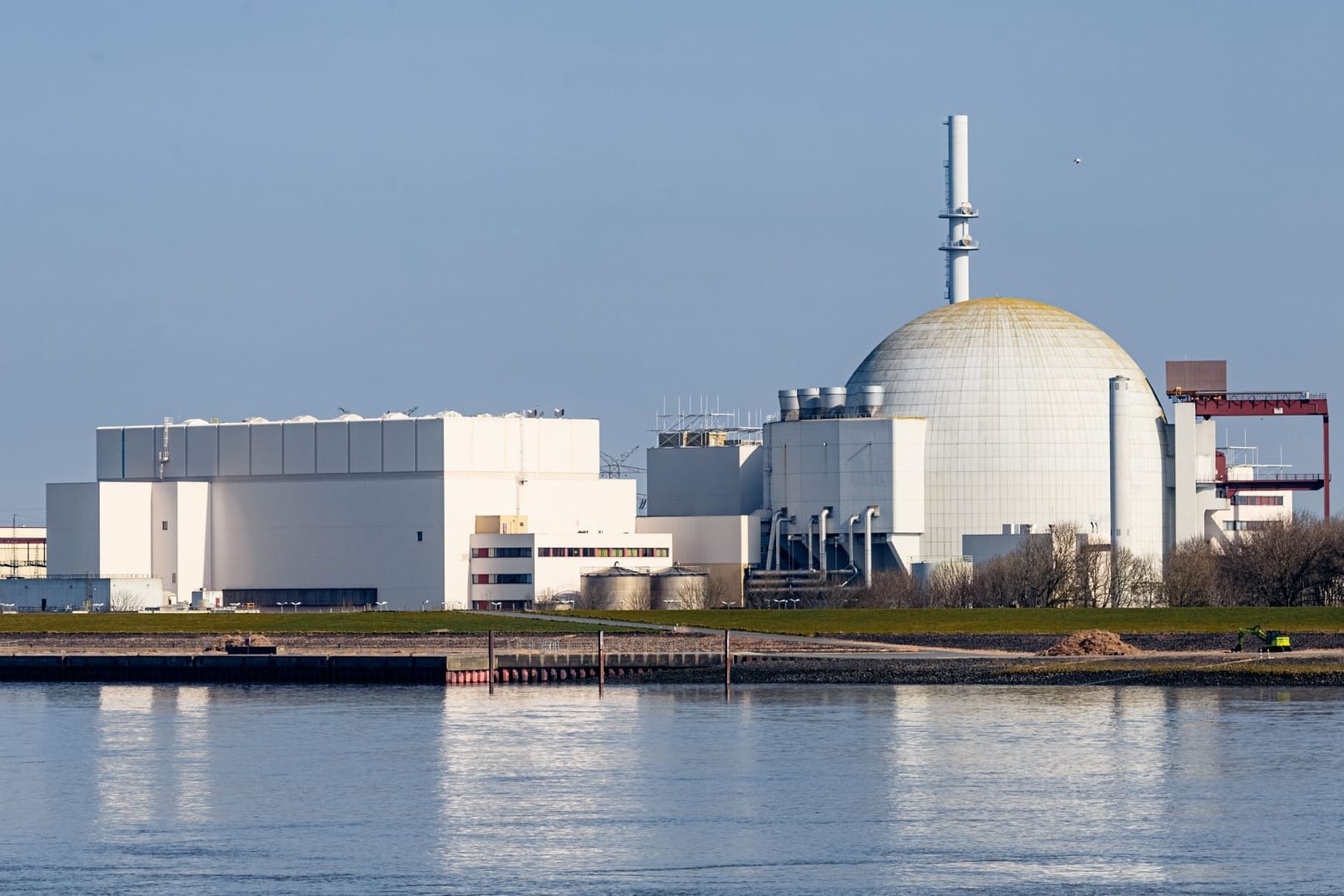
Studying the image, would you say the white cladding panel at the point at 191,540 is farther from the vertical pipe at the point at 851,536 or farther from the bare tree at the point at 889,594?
the bare tree at the point at 889,594

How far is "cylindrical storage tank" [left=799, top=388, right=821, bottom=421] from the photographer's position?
374 ft

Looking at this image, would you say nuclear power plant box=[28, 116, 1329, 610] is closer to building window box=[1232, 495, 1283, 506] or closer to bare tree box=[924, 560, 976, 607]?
bare tree box=[924, 560, 976, 607]

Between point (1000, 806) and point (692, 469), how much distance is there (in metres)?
80.0

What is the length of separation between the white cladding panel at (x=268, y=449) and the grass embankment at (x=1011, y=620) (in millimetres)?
28378

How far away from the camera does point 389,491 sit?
381 ft

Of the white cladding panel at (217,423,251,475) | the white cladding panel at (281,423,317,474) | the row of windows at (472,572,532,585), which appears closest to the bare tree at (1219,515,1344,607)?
the row of windows at (472,572,532,585)

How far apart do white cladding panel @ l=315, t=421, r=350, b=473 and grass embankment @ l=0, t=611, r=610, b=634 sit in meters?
12.5

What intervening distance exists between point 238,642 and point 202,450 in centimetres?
3633

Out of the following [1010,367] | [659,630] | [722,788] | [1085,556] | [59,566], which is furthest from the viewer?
[59,566]

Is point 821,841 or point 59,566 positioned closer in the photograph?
point 821,841

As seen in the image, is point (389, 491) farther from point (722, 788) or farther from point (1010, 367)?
point (722, 788)

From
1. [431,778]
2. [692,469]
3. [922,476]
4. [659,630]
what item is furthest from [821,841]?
[692,469]

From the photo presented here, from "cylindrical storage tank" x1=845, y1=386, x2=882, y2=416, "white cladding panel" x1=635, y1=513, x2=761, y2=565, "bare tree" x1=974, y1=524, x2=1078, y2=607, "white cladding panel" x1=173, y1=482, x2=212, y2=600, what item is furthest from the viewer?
"white cladding panel" x1=173, y1=482, x2=212, y2=600

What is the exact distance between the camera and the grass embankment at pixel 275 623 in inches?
3654
